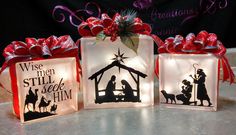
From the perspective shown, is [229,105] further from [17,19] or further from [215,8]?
[17,19]

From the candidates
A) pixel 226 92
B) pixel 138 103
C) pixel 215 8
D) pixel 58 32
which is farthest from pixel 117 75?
pixel 215 8

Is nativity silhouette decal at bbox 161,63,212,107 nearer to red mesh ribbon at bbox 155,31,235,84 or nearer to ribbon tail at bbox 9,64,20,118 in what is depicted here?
red mesh ribbon at bbox 155,31,235,84

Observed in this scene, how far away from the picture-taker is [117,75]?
0.97 metres

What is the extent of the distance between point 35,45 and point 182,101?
463 millimetres

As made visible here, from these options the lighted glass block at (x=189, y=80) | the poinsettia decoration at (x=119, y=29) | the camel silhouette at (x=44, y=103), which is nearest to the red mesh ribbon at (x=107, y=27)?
the poinsettia decoration at (x=119, y=29)

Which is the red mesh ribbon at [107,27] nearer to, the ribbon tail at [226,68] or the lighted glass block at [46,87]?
the lighted glass block at [46,87]

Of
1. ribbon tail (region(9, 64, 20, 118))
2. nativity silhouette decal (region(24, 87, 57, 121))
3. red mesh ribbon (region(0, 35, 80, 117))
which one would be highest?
red mesh ribbon (region(0, 35, 80, 117))

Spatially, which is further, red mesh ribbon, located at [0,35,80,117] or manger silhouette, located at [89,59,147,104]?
manger silhouette, located at [89,59,147,104]

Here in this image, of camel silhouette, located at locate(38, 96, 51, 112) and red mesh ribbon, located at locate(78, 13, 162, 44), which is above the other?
red mesh ribbon, located at locate(78, 13, 162, 44)

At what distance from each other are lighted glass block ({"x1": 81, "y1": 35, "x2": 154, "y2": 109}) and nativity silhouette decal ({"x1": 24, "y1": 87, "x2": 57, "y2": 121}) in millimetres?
118

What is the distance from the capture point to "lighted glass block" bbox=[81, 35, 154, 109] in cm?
95

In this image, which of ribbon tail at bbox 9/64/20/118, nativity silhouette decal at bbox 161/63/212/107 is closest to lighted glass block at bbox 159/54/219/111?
nativity silhouette decal at bbox 161/63/212/107

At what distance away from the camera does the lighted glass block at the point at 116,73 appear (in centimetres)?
95

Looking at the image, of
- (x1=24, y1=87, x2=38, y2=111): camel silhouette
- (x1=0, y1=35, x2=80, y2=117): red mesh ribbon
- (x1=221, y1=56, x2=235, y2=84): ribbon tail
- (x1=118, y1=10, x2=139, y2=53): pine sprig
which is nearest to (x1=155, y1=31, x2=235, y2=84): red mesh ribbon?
(x1=221, y1=56, x2=235, y2=84): ribbon tail
